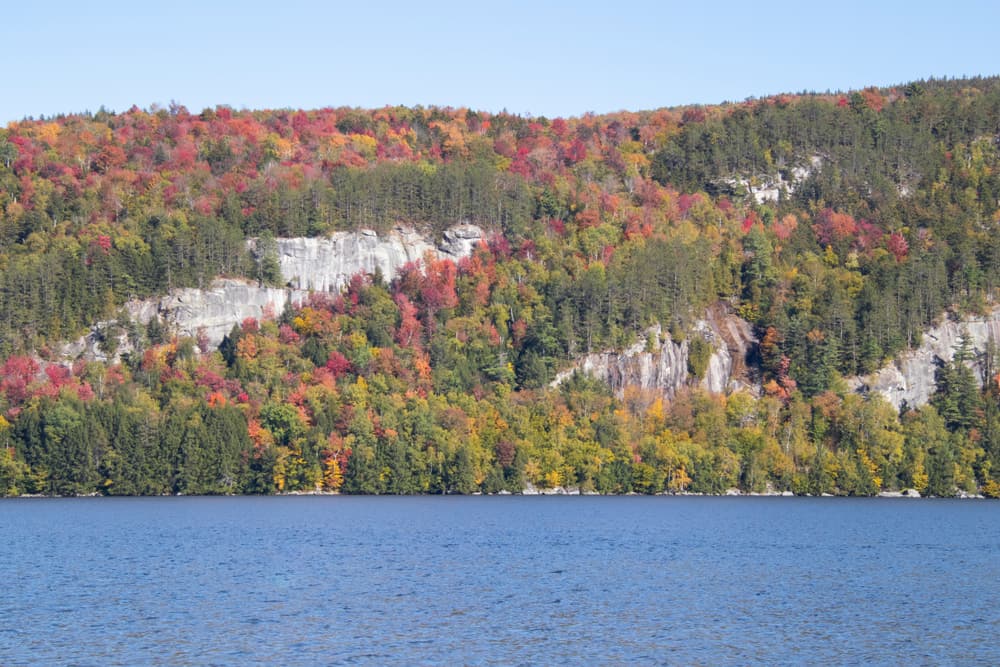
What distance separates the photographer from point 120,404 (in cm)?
12925

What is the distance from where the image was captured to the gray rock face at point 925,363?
154 meters

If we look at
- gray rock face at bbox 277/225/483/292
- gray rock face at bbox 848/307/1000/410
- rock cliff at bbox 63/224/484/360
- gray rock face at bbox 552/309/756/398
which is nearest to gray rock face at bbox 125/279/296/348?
rock cliff at bbox 63/224/484/360

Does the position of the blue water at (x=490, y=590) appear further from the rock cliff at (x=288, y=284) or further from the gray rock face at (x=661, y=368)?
the rock cliff at (x=288, y=284)

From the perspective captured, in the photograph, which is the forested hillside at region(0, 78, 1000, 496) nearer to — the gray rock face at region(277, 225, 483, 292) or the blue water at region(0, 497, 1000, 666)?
the gray rock face at region(277, 225, 483, 292)

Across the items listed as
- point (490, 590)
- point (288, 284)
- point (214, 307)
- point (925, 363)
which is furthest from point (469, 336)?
point (490, 590)

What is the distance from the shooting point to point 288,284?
172 meters

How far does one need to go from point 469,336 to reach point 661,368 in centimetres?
2523

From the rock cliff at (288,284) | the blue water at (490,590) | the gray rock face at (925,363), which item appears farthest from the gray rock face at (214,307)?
the gray rock face at (925,363)

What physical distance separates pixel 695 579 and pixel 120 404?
8404cm

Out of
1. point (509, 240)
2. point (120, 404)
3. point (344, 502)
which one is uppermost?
point (509, 240)

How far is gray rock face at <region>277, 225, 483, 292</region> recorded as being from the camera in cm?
17450

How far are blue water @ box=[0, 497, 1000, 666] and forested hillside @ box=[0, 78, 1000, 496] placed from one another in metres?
31.9

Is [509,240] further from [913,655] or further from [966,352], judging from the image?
[913,655]

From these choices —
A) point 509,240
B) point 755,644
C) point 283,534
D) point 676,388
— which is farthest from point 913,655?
point 509,240
